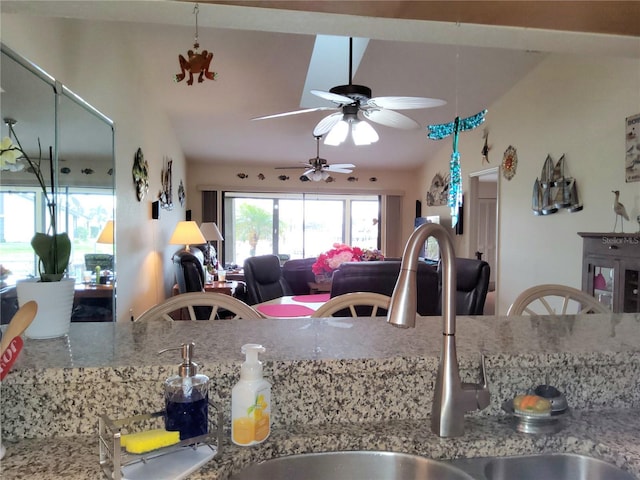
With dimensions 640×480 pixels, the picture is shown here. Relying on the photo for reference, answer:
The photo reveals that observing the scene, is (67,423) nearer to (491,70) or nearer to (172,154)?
(491,70)

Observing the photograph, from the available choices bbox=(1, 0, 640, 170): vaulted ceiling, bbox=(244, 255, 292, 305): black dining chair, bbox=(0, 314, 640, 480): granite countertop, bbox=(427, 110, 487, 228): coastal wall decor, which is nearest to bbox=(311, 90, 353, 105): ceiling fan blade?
bbox=(1, 0, 640, 170): vaulted ceiling

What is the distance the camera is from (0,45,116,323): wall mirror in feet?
4.68

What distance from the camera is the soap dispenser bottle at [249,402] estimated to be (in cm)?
67

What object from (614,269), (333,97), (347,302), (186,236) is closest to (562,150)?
(614,269)

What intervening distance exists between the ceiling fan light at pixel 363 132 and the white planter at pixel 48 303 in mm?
2514

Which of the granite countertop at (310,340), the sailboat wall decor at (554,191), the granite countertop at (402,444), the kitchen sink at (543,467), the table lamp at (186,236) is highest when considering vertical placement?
the sailboat wall decor at (554,191)

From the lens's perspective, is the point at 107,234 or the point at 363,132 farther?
the point at 363,132

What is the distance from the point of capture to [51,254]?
35.2 inches

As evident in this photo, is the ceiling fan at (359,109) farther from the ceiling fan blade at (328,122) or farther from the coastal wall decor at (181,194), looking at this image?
the coastal wall decor at (181,194)

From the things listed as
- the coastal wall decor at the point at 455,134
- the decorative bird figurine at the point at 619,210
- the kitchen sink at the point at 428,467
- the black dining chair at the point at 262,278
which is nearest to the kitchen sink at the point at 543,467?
the kitchen sink at the point at 428,467

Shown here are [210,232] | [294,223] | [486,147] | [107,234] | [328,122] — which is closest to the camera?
[107,234]

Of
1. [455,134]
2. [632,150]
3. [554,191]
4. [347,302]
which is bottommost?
[347,302]

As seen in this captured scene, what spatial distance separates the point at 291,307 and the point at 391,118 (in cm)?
A: 159

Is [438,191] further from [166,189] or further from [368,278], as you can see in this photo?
[368,278]
